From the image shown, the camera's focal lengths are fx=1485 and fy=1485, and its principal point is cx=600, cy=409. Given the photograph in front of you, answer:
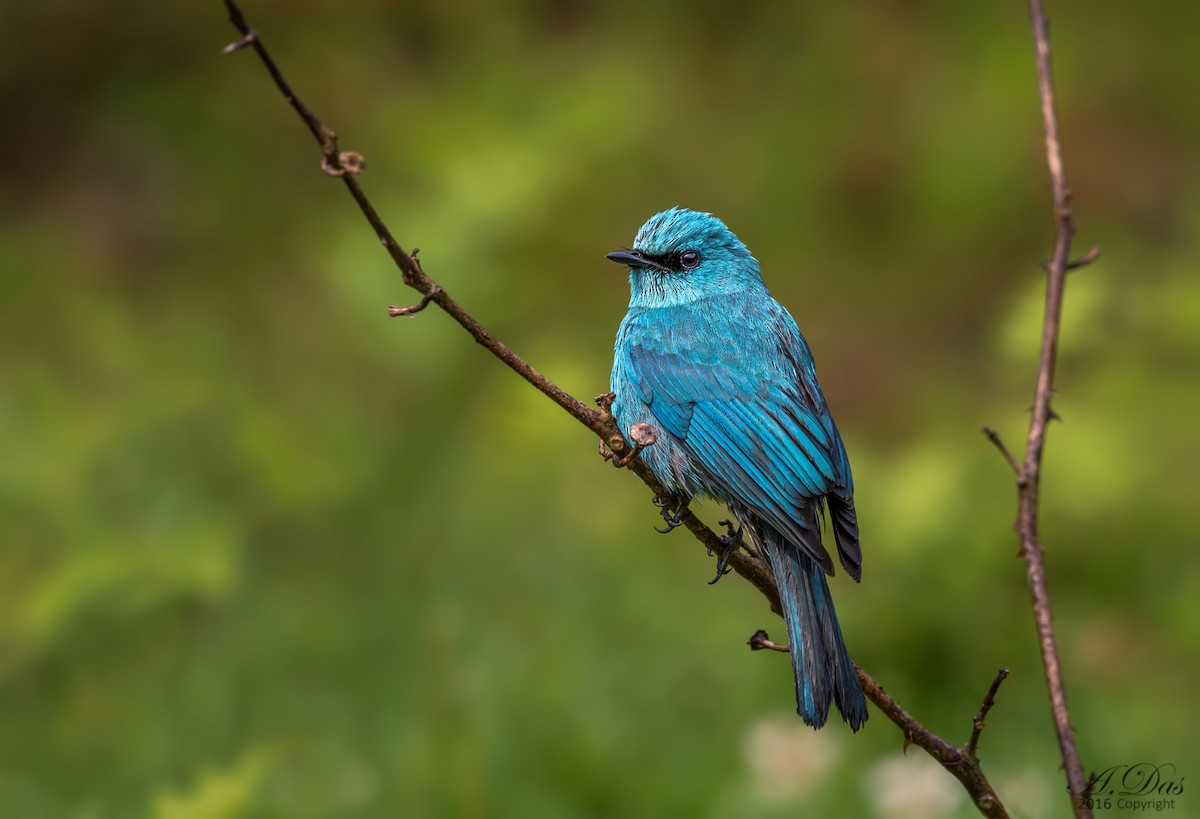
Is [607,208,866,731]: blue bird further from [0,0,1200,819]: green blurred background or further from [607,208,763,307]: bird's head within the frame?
[0,0,1200,819]: green blurred background

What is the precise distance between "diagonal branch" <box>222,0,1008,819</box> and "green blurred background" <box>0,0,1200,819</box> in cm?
70

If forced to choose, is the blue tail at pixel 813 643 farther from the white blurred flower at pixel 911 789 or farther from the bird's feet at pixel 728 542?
the white blurred flower at pixel 911 789

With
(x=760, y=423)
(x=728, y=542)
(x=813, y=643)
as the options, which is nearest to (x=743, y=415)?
(x=760, y=423)

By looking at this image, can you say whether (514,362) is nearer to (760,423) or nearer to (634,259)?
(760,423)

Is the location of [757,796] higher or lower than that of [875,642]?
lower

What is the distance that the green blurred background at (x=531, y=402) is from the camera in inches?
177

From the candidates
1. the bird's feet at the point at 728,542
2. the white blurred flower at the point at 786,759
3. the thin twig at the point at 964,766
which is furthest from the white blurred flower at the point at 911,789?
the thin twig at the point at 964,766

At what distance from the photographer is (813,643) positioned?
3.04m

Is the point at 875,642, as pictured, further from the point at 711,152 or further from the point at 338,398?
the point at 711,152

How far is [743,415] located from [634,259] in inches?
23.8

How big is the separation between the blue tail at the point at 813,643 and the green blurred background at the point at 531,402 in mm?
480

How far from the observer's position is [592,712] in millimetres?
4707

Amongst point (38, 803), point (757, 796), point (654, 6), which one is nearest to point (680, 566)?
point (757, 796)

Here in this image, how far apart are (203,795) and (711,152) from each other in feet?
18.2
